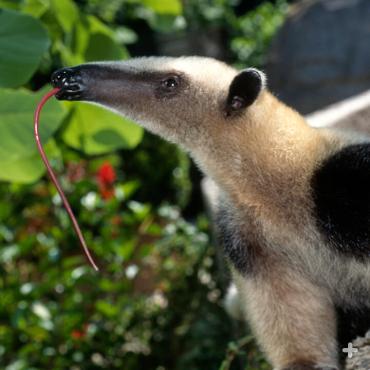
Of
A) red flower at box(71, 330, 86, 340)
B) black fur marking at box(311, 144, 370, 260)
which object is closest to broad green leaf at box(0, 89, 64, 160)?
black fur marking at box(311, 144, 370, 260)

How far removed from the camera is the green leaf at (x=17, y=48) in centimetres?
238

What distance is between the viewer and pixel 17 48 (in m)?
2.39

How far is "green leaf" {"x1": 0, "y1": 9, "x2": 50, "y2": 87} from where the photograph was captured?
238 centimetres

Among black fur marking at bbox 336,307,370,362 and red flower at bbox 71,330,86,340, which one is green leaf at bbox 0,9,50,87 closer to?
black fur marking at bbox 336,307,370,362

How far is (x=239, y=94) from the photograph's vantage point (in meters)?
2.22

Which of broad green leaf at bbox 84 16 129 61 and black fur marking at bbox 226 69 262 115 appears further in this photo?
broad green leaf at bbox 84 16 129 61

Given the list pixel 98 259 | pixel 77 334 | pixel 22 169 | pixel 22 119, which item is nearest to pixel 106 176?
pixel 98 259

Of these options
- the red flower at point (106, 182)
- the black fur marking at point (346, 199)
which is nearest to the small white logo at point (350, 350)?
the black fur marking at point (346, 199)

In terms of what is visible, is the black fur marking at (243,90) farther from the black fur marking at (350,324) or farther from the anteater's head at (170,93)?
the black fur marking at (350,324)

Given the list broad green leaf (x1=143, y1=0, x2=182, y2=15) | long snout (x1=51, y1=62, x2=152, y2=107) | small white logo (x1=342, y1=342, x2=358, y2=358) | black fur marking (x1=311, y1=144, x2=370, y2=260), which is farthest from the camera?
broad green leaf (x1=143, y1=0, x2=182, y2=15)

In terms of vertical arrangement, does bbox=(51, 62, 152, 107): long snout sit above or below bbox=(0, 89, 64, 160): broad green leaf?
above

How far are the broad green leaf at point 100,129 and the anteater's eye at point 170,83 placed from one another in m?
0.56

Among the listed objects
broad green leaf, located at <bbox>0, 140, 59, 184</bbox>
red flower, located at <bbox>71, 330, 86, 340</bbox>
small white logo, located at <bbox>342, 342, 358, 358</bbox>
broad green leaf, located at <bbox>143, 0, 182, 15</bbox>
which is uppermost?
broad green leaf, located at <bbox>143, 0, 182, 15</bbox>

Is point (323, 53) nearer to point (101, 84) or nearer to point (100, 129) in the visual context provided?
point (100, 129)
